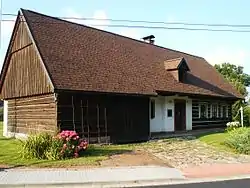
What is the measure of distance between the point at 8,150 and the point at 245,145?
11.6 m

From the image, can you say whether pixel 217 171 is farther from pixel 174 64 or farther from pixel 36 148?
pixel 174 64

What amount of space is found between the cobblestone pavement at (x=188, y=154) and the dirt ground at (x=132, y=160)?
48 centimetres

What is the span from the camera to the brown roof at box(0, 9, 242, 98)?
20495mm

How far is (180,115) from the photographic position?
29.8 m

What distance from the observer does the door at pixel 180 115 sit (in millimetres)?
29297

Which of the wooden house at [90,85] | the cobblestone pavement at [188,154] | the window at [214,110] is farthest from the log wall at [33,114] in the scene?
the window at [214,110]

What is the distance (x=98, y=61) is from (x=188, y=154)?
8.37m

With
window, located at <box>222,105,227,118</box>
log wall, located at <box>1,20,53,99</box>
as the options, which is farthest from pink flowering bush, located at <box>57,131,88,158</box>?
window, located at <box>222,105,227,118</box>

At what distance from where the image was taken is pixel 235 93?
37656mm

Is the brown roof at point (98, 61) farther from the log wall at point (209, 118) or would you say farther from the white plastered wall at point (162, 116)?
the log wall at point (209, 118)

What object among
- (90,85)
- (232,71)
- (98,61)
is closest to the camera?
(90,85)

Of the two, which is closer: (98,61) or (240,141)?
(240,141)

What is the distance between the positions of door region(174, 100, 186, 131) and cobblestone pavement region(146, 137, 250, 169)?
6422 millimetres

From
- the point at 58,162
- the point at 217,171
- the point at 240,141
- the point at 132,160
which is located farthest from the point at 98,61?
the point at 217,171
